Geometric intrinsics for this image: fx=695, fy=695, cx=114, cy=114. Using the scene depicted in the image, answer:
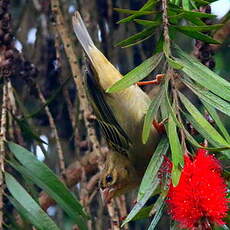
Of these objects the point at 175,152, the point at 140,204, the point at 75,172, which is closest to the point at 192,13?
the point at 175,152

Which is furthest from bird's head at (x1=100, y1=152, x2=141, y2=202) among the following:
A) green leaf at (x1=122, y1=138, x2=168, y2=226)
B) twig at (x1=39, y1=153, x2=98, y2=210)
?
green leaf at (x1=122, y1=138, x2=168, y2=226)

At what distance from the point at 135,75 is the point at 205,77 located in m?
0.24

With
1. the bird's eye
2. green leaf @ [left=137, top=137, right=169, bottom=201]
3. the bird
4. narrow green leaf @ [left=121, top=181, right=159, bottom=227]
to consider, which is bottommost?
the bird's eye

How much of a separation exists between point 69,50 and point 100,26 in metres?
0.67

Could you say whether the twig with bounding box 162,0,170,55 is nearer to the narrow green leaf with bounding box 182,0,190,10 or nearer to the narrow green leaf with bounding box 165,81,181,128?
the narrow green leaf with bounding box 165,81,181,128

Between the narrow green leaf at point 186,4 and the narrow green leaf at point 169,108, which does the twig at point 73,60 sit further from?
the narrow green leaf at point 169,108

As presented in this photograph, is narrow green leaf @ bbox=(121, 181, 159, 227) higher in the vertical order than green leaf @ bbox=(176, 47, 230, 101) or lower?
lower

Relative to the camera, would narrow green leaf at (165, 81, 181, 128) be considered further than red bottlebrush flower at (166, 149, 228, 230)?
Yes

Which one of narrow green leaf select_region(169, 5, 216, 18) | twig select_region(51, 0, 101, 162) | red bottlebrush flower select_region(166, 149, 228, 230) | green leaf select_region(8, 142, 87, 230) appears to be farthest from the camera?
twig select_region(51, 0, 101, 162)

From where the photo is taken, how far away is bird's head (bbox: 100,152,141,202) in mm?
3645

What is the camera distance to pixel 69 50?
370 centimetres

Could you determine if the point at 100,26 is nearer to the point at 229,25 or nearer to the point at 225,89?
the point at 229,25

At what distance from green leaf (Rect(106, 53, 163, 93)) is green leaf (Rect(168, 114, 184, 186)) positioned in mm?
213

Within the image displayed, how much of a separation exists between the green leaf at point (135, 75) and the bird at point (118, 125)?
1113 mm
